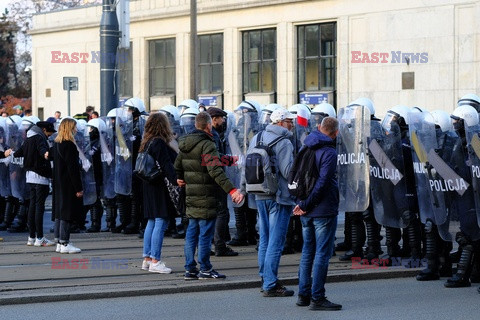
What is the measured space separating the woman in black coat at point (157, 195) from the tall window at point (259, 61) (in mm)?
29405

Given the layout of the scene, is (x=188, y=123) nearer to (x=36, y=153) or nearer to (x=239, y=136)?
(x=239, y=136)

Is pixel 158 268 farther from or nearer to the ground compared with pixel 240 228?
nearer to the ground

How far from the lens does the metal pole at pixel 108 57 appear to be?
59.5 ft

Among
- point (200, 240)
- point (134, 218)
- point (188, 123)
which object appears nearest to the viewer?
point (200, 240)

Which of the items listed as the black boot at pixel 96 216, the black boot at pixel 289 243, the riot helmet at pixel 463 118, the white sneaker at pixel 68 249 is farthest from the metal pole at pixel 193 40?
the riot helmet at pixel 463 118

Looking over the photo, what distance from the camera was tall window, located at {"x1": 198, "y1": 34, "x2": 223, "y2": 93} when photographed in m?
43.2

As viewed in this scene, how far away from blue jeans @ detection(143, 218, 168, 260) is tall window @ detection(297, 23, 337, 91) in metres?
27.4

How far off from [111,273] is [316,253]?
303 cm

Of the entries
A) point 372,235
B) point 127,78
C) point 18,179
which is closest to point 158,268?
point 372,235

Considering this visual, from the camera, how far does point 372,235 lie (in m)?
12.7

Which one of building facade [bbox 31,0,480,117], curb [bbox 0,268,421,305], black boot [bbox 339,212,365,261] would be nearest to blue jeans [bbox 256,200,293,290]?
curb [bbox 0,268,421,305]

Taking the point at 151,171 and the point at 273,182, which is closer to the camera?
the point at 273,182

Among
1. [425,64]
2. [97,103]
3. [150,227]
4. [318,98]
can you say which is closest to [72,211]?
[150,227]

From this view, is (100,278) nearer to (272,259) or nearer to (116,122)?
(272,259)
